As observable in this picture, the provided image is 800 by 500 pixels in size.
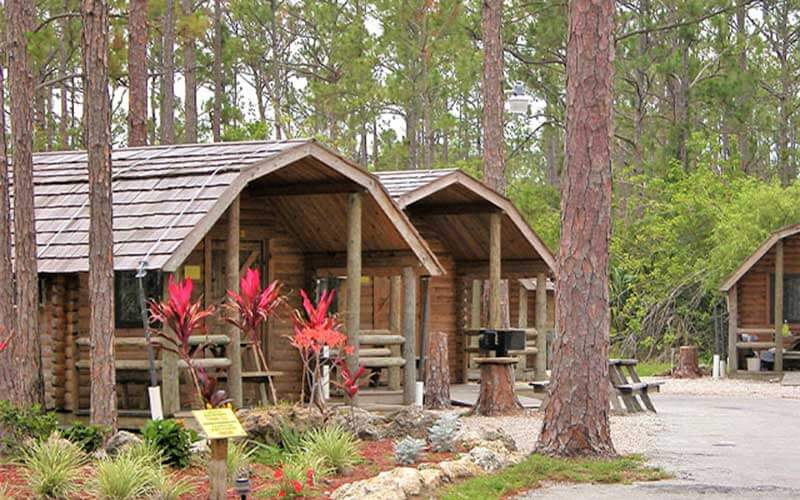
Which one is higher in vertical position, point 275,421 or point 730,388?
point 275,421

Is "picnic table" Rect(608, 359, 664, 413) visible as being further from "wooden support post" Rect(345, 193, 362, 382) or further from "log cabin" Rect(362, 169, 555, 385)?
"wooden support post" Rect(345, 193, 362, 382)

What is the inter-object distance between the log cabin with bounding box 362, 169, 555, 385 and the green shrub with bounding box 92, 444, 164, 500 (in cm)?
1101

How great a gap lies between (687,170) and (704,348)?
6121 millimetres

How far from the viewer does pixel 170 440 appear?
1280 cm

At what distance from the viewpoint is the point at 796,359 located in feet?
102

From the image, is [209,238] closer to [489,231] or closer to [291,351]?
[291,351]

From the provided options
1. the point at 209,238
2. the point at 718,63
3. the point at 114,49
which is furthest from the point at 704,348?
the point at 209,238

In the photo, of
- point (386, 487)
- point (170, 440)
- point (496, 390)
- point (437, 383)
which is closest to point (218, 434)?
point (386, 487)

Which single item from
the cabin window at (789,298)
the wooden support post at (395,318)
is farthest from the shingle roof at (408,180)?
the cabin window at (789,298)

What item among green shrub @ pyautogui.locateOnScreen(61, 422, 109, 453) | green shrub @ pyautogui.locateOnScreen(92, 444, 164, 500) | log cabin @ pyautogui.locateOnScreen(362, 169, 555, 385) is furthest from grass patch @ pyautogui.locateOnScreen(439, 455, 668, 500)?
log cabin @ pyautogui.locateOnScreen(362, 169, 555, 385)

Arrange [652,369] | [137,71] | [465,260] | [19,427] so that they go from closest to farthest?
[19,427] → [137,71] → [465,260] → [652,369]

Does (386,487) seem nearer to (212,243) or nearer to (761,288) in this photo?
(212,243)

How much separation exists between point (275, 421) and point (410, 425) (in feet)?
7.31

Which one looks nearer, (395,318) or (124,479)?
(124,479)
